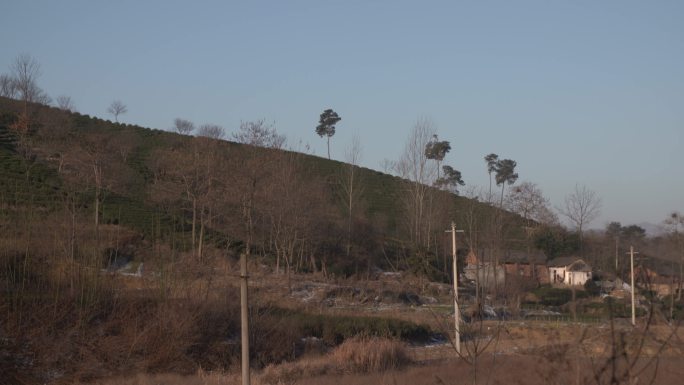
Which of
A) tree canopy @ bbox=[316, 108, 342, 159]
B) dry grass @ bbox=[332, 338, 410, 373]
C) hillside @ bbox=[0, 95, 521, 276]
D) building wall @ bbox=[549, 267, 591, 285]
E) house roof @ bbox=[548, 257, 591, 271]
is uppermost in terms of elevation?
tree canopy @ bbox=[316, 108, 342, 159]

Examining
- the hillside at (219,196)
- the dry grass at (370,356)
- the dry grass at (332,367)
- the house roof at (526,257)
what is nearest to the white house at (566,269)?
the house roof at (526,257)

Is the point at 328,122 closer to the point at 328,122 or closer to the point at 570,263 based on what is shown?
the point at 328,122

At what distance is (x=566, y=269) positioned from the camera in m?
58.2

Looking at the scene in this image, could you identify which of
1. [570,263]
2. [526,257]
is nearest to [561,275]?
[570,263]

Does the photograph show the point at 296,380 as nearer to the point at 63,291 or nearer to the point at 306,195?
the point at 63,291

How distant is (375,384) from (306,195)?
3442cm

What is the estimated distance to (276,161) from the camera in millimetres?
49375

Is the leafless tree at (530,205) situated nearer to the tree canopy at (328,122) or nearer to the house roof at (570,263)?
the house roof at (570,263)

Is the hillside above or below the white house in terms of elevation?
above

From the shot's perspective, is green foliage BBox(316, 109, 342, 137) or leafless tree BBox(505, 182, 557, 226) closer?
leafless tree BBox(505, 182, 557, 226)

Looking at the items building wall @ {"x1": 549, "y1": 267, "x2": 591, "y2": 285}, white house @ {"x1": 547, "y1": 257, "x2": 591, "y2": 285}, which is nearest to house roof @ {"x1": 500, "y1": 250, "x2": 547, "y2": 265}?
white house @ {"x1": 547, "y1": 257, "x2": 591, "y2": 285}

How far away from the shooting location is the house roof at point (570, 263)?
55.8 metres

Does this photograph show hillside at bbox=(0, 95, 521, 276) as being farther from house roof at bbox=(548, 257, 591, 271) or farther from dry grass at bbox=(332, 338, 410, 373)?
dry grass at bbox=(332, 338, 410, 373)

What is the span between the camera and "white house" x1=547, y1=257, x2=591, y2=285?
2183 inches
